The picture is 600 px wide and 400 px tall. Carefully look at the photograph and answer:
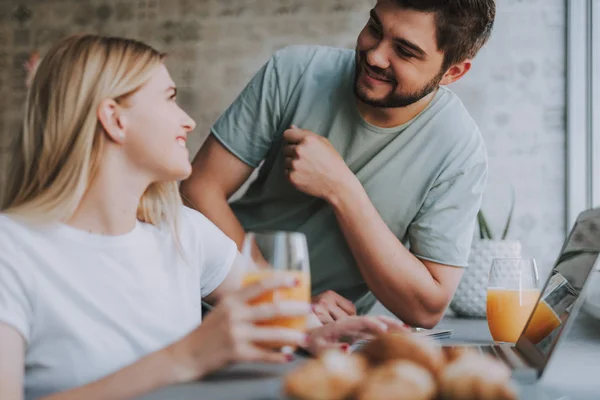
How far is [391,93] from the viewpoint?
1697mm

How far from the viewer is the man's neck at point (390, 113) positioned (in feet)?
5.91

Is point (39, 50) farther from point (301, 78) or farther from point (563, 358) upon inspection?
point (563, 358)

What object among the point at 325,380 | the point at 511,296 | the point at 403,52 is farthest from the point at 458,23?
the point at 325,380

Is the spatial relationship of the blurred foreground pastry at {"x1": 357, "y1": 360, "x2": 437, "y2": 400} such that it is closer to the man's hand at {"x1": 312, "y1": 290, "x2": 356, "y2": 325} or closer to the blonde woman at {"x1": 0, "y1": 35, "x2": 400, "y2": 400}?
the blonde woman at {"x1": 0, "y1": 35, "x2": 400, "y2": 400}

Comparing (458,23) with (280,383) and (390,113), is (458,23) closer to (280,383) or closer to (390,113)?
(390,113)

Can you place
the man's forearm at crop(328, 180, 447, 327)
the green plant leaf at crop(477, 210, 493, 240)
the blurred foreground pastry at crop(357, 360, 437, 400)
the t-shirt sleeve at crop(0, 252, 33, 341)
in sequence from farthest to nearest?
the green plant leaf at crop(477, 210, 493, 240) → the man's forearm at crop(328, 180, 447, 327) → the t-shirt sleeve at crop(0, 252, 33, 341) → the blurred foreground pastry at crop(357, 360, 437, 400)

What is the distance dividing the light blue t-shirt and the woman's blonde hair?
27.3 inches

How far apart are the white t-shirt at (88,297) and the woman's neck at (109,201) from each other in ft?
0.07

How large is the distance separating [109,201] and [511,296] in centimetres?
79

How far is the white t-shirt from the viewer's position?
100 centimetres

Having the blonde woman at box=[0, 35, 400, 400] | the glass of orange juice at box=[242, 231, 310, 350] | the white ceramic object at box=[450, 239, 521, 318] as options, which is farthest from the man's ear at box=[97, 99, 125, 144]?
the white ceramic object at box=[450, 239, 521, 318]

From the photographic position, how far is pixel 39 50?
3373 millimetres

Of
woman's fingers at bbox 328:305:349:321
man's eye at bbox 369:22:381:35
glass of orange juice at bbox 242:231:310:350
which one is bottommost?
woman's fingers at bbox 328:305:349:321

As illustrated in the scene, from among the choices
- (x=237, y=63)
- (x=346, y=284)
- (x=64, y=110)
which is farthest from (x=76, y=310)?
(x=237, y=63)
